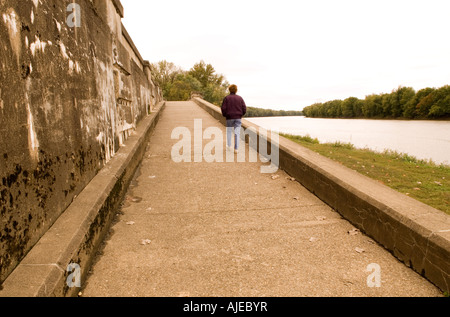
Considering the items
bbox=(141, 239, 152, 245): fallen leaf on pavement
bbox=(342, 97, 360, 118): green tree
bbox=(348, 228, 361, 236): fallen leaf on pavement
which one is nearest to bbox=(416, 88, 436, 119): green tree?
bbox=(342, 97, 360, 118): green tree

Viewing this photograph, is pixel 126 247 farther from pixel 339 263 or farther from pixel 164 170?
pixel 164 170

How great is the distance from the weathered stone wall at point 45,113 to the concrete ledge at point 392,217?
3614 millimetres

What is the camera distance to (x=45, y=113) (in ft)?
8.70

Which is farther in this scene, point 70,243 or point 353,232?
point 353,232

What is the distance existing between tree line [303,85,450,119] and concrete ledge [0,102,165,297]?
55.4 m

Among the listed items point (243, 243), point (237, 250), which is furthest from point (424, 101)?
point (237, 250)

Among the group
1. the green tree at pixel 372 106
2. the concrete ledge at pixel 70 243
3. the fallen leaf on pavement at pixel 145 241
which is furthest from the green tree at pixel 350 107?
the fallen leaf on pavement at pixel 145 241

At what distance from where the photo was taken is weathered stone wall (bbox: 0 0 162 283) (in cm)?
206

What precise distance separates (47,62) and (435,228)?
4.14m

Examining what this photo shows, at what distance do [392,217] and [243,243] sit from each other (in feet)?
5.68

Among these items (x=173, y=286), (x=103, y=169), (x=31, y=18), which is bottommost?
(x=173, y=286)

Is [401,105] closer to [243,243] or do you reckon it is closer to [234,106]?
[234,106]

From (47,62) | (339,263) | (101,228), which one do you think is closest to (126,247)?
(101,228)

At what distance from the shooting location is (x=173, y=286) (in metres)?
2.63
